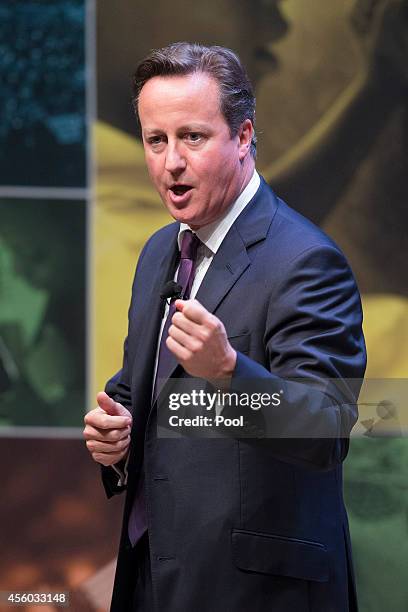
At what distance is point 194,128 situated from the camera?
193cm

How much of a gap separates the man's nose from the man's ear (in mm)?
133

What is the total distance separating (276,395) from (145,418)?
0.43 m

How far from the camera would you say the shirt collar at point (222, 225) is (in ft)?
6.51

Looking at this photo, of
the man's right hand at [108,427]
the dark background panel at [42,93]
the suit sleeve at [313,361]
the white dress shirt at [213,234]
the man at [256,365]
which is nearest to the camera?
the suit sleeve at [313,361]

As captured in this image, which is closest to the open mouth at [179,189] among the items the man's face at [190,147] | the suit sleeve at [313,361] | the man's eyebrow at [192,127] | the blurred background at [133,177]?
the man's face at [190,147]

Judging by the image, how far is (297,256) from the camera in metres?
1.83

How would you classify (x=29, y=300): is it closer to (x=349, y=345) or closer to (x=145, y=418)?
(x=145, y=418)

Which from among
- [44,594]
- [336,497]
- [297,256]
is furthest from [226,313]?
[44,594]

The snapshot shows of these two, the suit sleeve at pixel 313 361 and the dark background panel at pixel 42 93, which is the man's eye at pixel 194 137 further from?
the dark background panel at pixel 42 93

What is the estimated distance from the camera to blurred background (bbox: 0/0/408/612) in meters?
3.03

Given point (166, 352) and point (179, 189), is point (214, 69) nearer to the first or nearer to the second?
point (179, 189)

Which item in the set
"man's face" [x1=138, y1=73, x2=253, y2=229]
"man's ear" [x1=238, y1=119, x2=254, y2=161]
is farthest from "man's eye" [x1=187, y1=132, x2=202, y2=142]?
Answer: "man's ear" [x1=238, y1=119, x2=254, y2=161]

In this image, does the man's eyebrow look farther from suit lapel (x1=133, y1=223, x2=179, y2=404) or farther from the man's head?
suit lapel (x1=133, y1=223, x2=179, y2=404)

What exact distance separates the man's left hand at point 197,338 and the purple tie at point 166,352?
349mm
